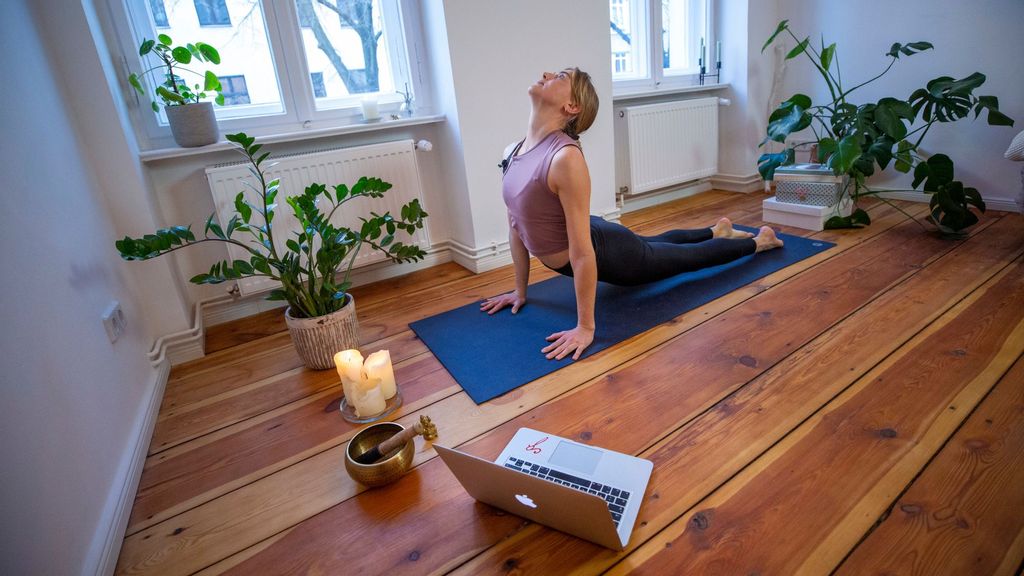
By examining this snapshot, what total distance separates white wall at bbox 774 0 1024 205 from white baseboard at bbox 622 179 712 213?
1078mm

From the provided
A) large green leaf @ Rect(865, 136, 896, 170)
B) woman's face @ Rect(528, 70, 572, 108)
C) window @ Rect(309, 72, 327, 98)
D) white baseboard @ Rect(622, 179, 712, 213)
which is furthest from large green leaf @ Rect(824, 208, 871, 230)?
window @ Rect(309, 72, 327, 98)

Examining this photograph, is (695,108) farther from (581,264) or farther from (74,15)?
(74,15)

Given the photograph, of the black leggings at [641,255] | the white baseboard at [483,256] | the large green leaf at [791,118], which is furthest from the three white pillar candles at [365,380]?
the large green leaf at [791,118]

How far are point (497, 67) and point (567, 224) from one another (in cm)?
119

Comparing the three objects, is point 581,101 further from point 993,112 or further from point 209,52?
point 993,112

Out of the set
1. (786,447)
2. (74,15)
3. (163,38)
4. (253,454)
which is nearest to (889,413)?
(786,447)

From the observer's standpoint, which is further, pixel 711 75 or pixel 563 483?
pixel 711 75

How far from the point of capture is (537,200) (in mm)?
1735

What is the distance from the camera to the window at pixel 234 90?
2212mm

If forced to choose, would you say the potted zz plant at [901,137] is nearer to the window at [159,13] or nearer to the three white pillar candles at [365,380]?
the three white pillar candles at [365,380]

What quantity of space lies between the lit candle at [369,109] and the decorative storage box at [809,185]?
2.22 metres

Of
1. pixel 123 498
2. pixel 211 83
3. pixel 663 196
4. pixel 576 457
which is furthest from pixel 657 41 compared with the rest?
pixel 123 498

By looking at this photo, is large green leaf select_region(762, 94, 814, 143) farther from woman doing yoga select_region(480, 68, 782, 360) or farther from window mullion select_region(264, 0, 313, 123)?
window mullion select_region(264, 0, 313, 123)

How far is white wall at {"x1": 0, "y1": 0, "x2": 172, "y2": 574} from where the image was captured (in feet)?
2.96
